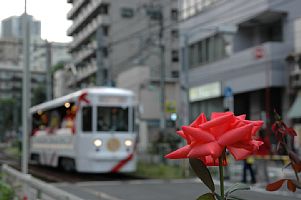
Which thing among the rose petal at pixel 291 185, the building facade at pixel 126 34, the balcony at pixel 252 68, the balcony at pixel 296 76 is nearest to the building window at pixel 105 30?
the building facade at pixel 126 34

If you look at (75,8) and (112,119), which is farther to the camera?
(75,8)

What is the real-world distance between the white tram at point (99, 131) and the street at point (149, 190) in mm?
1291

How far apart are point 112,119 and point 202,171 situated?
17.3 m

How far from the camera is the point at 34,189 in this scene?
6242mm

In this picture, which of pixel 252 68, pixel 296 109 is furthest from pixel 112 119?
pixel 252 68

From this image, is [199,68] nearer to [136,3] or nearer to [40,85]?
[136,3]

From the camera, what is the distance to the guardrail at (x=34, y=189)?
496 centimetres

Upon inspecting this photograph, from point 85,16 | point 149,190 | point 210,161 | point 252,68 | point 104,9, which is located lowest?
point 149,190

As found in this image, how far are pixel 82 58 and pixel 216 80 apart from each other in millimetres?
34142

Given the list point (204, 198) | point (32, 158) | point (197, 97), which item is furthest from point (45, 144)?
point (204, 198)

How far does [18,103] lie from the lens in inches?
2985

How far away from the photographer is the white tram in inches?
723

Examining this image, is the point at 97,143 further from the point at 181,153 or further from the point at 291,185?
the point at 181,153

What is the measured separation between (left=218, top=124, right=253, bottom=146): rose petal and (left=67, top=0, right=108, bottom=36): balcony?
56.8 meters
